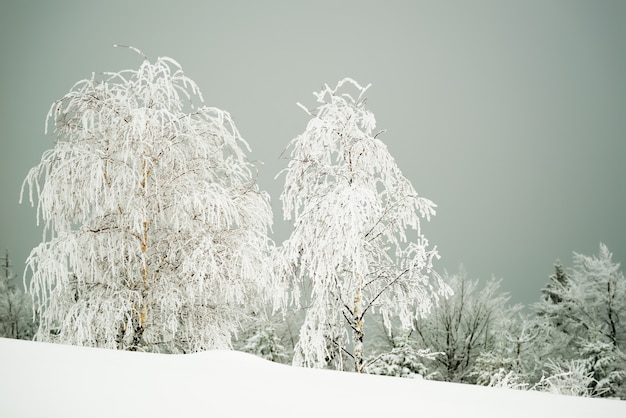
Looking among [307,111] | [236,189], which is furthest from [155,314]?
[307,111]

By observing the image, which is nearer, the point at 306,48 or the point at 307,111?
the point at 307,111

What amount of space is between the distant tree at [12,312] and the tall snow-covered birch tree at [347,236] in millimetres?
7736

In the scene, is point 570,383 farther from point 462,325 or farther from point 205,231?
point 205,231

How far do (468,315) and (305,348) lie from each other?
588 centimetres

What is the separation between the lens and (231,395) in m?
0.81

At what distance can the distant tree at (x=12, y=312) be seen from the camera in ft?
30.8

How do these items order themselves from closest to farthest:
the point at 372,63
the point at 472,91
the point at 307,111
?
the point at 307,111, the point at 472,91, the point at 372,63

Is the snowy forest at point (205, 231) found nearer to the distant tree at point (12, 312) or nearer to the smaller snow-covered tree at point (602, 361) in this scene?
the smaller snow-covered tree at point (602, 361)

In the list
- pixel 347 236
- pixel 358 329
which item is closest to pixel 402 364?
pixel 358 329

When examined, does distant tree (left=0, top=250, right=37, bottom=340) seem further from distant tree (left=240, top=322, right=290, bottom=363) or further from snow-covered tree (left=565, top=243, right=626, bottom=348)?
snow-covered tree (left=565, top=243, right=626, bottom=348)

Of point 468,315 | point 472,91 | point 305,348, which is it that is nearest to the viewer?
point 305,348

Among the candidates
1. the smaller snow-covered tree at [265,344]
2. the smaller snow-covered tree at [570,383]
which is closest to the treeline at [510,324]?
the smaller snow-covered tree at [265,344]

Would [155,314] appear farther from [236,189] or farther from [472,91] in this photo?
[472,91]

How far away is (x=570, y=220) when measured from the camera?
39.4 ft
